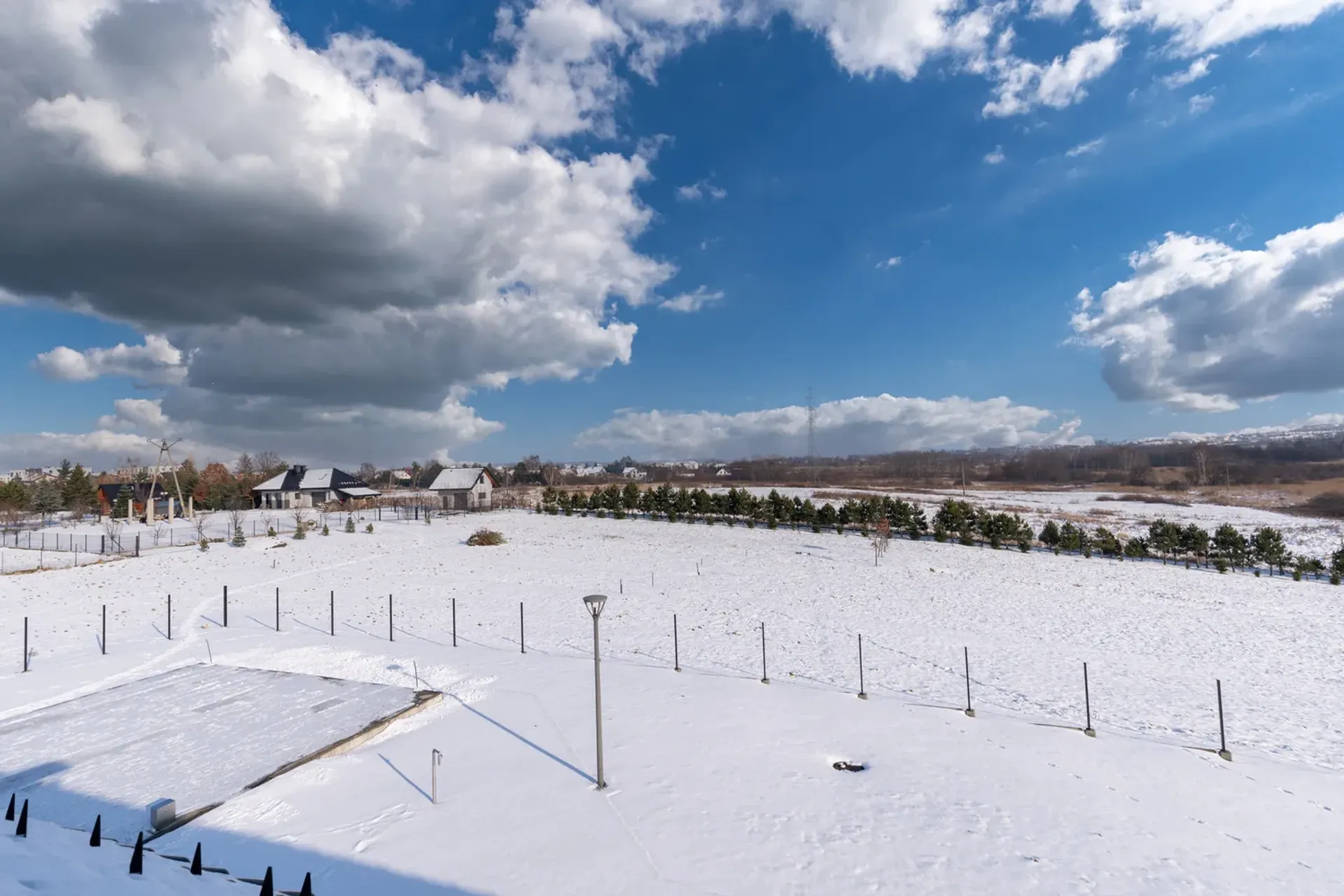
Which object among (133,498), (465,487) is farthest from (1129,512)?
(133,498)

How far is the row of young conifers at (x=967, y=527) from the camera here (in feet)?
92.3

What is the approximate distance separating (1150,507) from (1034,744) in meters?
59.0

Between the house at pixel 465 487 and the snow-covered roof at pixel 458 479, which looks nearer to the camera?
the house at pixel 465 487

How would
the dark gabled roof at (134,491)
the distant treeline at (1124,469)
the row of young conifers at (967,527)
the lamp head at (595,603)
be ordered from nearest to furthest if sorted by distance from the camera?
the lamp head at (595,603), the row of young conifers at (967,527), the dark gabled roof at (134,491), the distant treeline at (1124,469)

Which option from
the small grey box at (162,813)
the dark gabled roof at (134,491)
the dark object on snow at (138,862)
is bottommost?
the small grey box at (162,813)

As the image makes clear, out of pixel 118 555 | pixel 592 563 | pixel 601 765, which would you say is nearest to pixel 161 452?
pixel 118 555

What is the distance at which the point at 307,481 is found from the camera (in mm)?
58375

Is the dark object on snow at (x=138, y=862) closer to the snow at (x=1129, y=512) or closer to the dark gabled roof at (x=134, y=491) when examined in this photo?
the snow at (x=1129, y=512)

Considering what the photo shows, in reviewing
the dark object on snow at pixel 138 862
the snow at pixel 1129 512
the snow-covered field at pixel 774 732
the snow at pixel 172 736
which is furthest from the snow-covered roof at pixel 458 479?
the dark object on snow at pixel 138 862

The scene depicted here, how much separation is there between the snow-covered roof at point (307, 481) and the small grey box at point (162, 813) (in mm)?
57816

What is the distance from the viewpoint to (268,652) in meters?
14.3

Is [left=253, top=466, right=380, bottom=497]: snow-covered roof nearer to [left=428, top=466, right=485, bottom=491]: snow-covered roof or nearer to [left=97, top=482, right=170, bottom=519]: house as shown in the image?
[left=97, top=482, right=170, bottom=519]: house

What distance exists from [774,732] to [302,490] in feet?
200

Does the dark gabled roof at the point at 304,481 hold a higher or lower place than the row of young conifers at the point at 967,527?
higher
